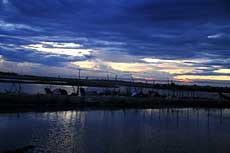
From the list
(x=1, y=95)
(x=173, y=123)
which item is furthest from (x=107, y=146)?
(x=1, y=95)

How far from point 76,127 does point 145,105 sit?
18.0m

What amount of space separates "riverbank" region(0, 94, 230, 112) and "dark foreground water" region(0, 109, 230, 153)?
2444 millimetres

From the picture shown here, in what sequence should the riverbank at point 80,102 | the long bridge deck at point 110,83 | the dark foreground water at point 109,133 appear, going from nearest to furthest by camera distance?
the dark foreground water at point 109,133 → the riverbank at point 80,102 → the long bridge deck at point 110,83

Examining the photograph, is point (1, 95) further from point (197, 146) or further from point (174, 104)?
point (174, 104)

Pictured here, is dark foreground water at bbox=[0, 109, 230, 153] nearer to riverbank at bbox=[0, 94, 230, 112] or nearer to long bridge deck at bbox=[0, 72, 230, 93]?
riverbank at bbox=[0, 94, 230, 112]

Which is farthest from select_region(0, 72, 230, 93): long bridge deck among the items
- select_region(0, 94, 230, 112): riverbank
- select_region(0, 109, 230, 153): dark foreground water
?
select_region(0, 109, 230, 153): dark foreground water

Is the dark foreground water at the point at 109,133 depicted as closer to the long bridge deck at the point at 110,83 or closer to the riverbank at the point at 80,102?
the riverbank at the point at 80,102

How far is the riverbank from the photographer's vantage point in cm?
3209

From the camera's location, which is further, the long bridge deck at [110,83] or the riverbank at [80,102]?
the long bridge deck at [110,83]

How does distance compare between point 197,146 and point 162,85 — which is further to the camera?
point 162,85

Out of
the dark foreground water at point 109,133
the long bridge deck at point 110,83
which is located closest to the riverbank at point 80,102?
the dark foreground water at point 109,133

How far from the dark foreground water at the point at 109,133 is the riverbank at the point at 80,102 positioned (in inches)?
96.2

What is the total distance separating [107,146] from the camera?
19219 mm

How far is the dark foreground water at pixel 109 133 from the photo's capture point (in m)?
19.0
